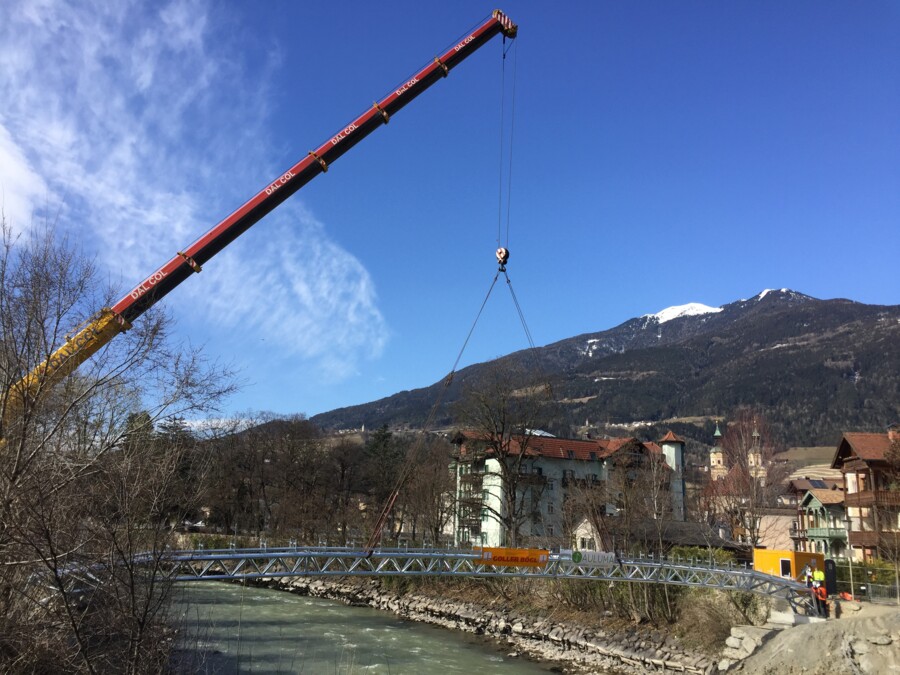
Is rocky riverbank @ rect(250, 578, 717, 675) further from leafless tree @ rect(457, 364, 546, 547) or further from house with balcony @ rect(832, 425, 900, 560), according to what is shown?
house with balcony @ rect(832, 425, 900, 560)

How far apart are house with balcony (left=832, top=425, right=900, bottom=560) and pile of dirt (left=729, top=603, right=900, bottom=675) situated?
613 inches

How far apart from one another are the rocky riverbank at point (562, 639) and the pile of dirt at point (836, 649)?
2.84m

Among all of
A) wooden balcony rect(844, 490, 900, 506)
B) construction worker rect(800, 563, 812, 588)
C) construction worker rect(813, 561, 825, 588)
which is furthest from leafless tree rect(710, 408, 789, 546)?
construction worker rect(813, 561, 825, 588)

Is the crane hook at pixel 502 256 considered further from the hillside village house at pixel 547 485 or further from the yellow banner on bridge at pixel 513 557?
the hillside village house at pixel 547 485

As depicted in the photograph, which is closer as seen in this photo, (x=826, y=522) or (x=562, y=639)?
(x=562, y=639)

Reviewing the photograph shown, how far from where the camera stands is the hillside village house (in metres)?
43.2

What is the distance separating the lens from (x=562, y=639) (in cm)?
3347

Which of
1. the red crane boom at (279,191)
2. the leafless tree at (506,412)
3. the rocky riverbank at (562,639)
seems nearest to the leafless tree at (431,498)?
the rocky riverbank at (562,639)

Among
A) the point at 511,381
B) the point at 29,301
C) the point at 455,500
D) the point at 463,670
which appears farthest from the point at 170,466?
the point at 455,500

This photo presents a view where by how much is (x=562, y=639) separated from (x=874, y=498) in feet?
75.1

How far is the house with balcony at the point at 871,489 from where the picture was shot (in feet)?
128

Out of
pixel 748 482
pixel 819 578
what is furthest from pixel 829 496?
pixel 819 578

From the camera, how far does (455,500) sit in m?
51.3

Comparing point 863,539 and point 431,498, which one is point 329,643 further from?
point 863,539
